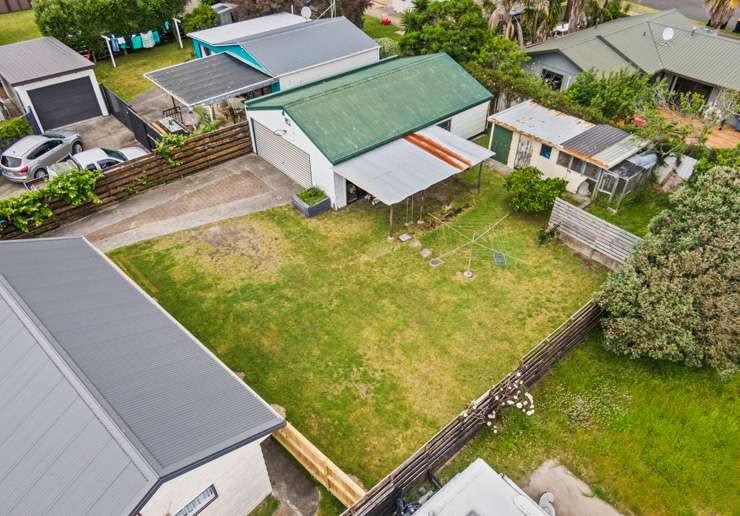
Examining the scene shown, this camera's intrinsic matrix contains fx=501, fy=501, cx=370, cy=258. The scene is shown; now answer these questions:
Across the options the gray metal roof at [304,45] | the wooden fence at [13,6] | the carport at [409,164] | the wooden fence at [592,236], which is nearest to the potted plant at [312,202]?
the carport at [409,164]

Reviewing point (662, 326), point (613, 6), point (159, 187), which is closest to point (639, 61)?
point (613, 6)

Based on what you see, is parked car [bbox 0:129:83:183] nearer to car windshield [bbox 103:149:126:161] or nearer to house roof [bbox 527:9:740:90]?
car windshield [bbox 103:149:126:161]

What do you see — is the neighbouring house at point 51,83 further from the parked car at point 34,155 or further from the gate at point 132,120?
the parked car at point 34,155

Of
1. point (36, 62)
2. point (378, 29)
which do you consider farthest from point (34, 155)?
point (378, 29)

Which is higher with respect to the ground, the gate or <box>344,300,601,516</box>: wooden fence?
the gate

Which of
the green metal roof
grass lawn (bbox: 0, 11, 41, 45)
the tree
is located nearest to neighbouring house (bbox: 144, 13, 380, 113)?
the green metal roof
